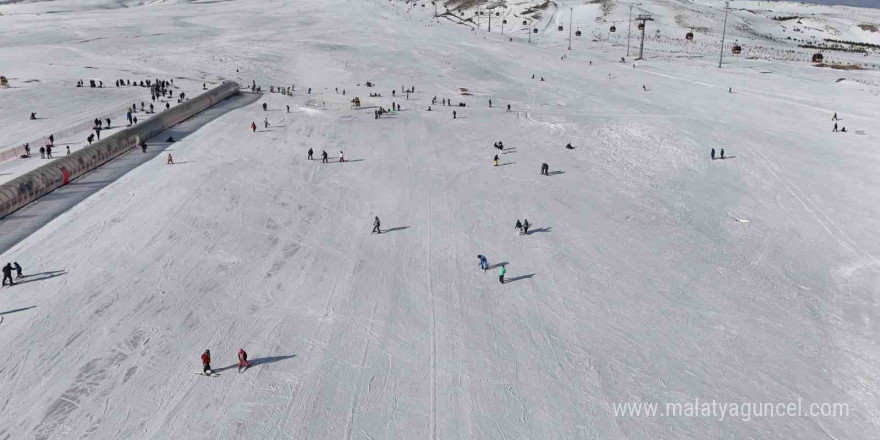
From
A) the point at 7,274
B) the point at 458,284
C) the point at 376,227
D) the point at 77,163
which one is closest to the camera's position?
the point at 7,274

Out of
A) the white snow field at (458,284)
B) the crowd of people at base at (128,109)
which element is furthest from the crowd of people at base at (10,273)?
the crowd of people at base at (128,109)

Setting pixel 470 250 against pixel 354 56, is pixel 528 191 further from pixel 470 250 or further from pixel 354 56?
pixel 354 56

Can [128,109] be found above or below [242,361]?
above

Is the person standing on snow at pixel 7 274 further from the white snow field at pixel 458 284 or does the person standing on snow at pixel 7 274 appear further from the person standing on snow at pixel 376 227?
the person standing on snow at pixel 376 227

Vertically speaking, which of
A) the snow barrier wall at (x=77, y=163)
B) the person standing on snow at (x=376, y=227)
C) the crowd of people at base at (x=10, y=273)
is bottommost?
the crowd of people at base at (x=10, y=273)

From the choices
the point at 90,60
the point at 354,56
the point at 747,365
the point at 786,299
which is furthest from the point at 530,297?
the point at 90,60

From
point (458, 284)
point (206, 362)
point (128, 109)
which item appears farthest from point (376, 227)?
point (128, 109)

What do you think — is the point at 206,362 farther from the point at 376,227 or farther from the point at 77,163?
the point at 77,163
